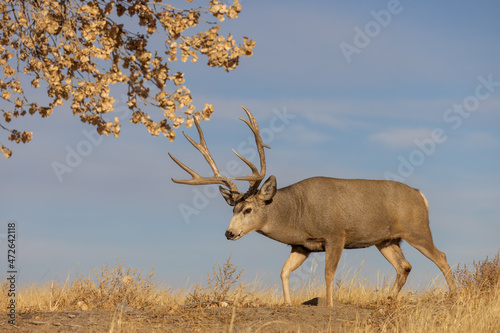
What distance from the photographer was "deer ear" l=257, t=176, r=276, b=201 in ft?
38.5

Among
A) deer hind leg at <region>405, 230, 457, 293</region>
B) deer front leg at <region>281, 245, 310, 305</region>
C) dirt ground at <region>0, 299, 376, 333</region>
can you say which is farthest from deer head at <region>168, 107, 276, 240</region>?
deer hind leg at <region>405, 230, 457, 293</region>

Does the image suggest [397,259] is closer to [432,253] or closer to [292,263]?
[432,253]

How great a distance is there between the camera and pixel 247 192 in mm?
12000

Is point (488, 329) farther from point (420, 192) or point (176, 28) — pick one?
point (176, 28)

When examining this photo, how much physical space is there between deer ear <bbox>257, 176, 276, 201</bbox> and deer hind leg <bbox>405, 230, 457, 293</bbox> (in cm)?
306

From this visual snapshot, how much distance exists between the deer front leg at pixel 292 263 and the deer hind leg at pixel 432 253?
2.26 m

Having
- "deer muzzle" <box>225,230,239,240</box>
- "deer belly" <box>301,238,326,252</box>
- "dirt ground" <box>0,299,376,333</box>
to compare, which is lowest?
"dirt ground" <box>0,299,376,333</box>

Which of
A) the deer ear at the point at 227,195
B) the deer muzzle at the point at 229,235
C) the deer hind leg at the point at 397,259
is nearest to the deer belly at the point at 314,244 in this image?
the deer muzzle at the point at 229,235

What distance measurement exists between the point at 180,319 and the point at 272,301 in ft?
12.4

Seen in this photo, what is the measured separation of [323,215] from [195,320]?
4064 millimetres

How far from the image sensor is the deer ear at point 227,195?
39.9 ft

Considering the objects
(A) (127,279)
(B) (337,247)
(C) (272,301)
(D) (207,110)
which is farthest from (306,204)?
(D) (207,110)

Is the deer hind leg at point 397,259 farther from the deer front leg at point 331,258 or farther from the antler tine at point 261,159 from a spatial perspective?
the antler tine at point 261,159

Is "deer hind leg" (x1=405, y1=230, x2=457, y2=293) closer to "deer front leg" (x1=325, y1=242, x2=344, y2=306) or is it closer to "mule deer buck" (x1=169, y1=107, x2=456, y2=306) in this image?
"mule deer buck" (x1=169, y1=107, x2=456, y2=306)
